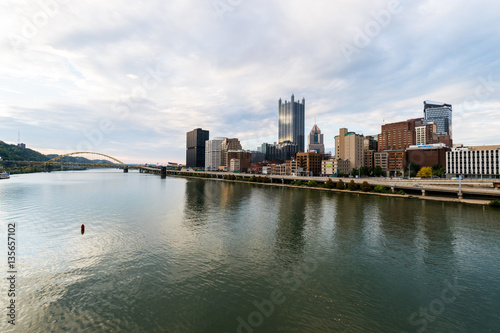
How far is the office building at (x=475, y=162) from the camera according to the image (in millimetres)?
132250

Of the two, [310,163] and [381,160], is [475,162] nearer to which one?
[381,160]

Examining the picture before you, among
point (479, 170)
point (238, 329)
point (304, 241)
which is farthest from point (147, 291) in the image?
point (479, 170)

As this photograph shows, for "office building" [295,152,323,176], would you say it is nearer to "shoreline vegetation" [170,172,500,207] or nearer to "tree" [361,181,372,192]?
"shoreline vegetation" [170,172,500,207]

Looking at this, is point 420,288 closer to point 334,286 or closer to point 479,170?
point 334,286

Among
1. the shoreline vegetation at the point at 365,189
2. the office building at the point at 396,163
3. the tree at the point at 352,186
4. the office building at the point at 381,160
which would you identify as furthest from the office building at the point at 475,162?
the tree at the point at 352,186

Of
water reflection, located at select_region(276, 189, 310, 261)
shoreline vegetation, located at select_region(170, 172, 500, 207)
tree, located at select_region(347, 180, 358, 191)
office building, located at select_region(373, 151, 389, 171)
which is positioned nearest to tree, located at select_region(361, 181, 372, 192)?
shoreline vegetation, located at select_region(170, 172, 500, 207)

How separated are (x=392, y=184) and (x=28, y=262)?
10897 centimetres

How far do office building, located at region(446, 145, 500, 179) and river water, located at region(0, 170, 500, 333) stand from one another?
5344 inches

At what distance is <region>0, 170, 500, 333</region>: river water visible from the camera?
640 inches

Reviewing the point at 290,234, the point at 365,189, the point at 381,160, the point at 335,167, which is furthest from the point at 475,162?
the point at 290,234

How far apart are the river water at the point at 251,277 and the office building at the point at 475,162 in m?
136

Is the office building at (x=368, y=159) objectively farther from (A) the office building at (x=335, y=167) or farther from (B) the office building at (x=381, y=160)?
(A) the office building at (x=335, y=167)

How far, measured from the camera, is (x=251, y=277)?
22.6 meters

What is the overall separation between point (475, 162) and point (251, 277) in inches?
7310
